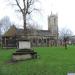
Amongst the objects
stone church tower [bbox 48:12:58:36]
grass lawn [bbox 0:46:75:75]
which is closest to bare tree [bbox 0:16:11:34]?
stone church tower [bbox 48:12:58:36]

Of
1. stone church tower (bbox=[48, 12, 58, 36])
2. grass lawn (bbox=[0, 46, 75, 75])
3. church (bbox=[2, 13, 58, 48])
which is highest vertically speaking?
stone church tower (bbox=[48, 12, 58, 36])

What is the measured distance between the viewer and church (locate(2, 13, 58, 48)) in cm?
7275

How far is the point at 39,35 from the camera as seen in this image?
88875 millimetres

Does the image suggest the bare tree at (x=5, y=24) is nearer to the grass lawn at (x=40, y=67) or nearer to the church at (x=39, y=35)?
the church at (x=39, y=35)

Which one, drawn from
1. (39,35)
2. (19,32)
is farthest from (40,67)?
(39,35)

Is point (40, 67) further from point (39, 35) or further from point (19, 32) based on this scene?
point (39, 35)

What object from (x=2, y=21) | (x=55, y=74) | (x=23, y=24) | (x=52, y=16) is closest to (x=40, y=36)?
(x=52, y=16)

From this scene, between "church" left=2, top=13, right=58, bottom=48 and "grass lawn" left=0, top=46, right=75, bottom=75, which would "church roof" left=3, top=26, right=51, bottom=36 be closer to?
"church" left=2, top=13, right=58, bottom=48

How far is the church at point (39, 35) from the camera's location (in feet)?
239

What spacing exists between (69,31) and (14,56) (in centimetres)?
11143

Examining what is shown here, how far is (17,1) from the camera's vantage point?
52.7 m

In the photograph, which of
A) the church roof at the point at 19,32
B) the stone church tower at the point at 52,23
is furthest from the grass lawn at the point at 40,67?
the stone church tower at the point at 52,23

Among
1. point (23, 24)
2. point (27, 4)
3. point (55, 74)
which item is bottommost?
point (55, 74)

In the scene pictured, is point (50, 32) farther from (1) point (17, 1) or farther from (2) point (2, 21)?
(1) point (17, 1)
